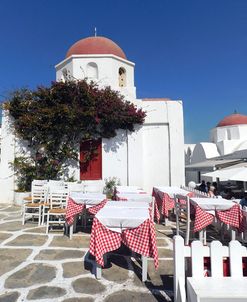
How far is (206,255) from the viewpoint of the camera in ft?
8.86

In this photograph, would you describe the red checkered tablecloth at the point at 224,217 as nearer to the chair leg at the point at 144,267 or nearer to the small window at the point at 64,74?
the chair leg at the point at 144,267

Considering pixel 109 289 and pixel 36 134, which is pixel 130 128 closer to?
pixel 36 134

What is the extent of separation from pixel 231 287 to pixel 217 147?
29.2 metres

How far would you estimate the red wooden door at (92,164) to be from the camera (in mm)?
11961

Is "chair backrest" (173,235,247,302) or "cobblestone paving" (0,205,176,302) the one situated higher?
"chair backrest" (173,235,247,302)

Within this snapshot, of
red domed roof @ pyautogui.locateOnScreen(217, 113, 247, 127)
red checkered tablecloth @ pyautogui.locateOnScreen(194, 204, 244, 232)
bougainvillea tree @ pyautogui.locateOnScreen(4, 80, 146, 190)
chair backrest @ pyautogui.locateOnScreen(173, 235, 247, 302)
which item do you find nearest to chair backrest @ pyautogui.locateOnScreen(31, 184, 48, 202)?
bougainvillea tree @ pyautogui.locateOnScreen(4, 80, 146, 190)

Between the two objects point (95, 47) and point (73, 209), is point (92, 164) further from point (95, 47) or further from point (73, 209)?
point (95, 47)

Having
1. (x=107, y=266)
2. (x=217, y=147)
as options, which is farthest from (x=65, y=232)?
(x=217, y=147)

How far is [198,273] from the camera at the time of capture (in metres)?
2.61

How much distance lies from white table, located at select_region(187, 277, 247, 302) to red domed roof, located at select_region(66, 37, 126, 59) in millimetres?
12842

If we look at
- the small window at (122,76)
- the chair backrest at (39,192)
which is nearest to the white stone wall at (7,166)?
the chair backrest at (39,192)

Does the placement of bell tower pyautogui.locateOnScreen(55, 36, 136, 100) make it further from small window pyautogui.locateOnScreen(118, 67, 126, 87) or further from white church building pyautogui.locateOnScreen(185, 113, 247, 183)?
white church building pyautogui.locateOnScreen(185, 113, 247, 183)

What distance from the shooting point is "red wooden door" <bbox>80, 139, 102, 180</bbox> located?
12.0 m

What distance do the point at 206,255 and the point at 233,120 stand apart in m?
31.8
